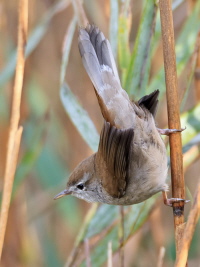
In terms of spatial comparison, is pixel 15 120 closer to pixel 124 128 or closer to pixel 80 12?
pixel 124 128

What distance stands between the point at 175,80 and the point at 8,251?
167 cm

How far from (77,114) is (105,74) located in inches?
9.7

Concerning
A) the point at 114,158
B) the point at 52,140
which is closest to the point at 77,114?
the point at 114,158

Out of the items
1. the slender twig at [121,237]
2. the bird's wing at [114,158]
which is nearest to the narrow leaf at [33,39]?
the bird's wing at [114,158]

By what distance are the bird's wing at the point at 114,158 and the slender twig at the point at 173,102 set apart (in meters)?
0.20

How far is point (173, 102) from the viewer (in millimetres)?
1638

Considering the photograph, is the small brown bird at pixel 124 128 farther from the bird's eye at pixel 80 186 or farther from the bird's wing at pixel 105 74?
the bird's eye at pixel 80 186

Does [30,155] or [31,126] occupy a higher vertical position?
[31,126]

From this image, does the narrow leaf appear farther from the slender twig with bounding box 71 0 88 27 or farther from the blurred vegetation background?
the slender twig with bounding box 71 0 88 27

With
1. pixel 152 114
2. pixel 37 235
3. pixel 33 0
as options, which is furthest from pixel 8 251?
pixel 33 0

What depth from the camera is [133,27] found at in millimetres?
3207

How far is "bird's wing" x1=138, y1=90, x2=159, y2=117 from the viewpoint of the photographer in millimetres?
1971

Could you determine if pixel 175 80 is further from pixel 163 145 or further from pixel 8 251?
pixel 8 251

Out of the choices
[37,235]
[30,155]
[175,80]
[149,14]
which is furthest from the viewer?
[37,235]
